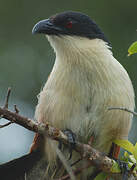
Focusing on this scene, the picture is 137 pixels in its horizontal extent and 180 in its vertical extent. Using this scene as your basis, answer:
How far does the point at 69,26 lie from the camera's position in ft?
17.0

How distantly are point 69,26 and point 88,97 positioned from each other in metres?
0.91

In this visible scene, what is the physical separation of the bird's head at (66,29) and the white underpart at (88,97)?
0.03 m

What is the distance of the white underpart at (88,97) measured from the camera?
4.81 metres

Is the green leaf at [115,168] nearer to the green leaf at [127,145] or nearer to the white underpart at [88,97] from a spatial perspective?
the green leaf at [127,145]

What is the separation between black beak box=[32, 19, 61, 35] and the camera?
16.5 ft

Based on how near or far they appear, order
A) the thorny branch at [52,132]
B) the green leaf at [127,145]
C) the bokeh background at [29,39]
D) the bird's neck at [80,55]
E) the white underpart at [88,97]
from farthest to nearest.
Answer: the bokeh background at [29,39]
the bird's neck at [80,55]
the white underpart at [88,97]
the green leaf at [127,145]
the thorny branch at [52,132]

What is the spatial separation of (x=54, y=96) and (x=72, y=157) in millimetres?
751

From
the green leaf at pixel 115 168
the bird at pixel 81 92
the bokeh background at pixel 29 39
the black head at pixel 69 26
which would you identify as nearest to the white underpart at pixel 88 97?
the bird at pixel 81 92

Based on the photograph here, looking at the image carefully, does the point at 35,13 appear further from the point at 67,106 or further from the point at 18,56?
the point at 67,106

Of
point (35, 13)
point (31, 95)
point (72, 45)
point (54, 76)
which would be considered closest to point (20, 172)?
point (54, 76)

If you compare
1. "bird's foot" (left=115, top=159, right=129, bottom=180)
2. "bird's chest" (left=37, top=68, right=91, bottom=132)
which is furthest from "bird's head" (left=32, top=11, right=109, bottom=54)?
"bird's foot" (left=115, top=159, right=129, bottom=180)

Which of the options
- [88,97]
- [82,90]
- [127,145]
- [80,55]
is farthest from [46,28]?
[127,145]

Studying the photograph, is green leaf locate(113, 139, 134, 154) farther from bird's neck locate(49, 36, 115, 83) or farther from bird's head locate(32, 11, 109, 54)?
bird's head locate(32, 11, 109, 54)

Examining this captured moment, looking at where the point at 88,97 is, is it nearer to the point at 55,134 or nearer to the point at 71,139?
the point at 71,139
